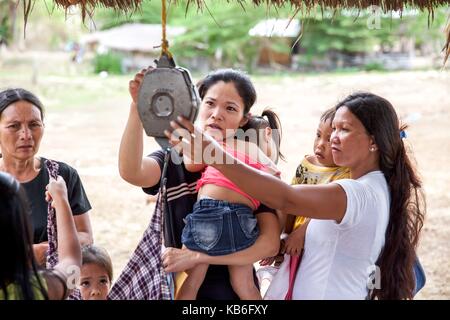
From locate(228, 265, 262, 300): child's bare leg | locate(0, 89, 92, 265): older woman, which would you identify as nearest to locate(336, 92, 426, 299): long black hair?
locate(228, 265, 262, 300): child's bare leg

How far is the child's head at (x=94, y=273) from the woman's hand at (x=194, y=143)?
108cm

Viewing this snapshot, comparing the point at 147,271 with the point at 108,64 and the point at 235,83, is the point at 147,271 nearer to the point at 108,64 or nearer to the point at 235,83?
the point at 235,83

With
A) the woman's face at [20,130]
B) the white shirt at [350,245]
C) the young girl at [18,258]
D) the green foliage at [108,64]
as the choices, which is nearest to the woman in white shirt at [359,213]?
the white shirt at [350,245]

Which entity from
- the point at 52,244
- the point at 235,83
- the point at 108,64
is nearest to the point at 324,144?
the point at 235,83

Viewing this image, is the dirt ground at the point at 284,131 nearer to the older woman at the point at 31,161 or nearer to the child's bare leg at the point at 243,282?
the child's bare leg at the point at 243,282

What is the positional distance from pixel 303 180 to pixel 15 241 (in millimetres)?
1401

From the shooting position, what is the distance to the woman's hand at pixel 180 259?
2.44m

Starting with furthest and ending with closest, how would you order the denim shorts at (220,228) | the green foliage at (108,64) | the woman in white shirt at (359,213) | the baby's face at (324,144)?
the green foliage at (108,64) < the baby's face at (324,144) < the denim shorts at (220,228) < the woman in white shirt at (359,213)

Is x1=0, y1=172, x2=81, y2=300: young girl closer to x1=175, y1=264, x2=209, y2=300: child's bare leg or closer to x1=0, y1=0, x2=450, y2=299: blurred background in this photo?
x1=175, y1=264, x2=209, y2=300: child's bare leg

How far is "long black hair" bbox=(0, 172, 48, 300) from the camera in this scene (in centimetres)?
179

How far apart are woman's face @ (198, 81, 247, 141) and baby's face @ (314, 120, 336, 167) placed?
0.35m

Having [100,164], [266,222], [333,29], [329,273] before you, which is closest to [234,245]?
[266,222]

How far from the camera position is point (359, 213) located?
7.64ft
